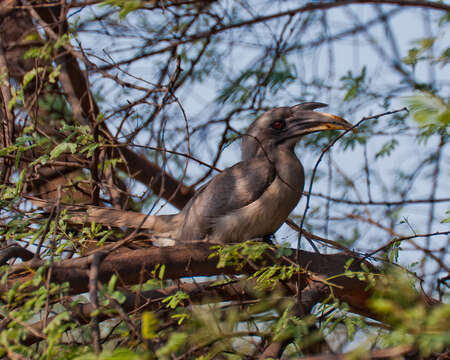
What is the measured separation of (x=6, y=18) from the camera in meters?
5.47

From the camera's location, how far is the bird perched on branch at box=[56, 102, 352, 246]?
443 centimetres

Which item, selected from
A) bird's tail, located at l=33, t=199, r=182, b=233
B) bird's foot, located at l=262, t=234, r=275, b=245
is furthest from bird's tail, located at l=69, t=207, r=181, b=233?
bird's foot, located at l=262, t=234, r=275, b=245

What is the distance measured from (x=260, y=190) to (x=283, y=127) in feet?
2.68

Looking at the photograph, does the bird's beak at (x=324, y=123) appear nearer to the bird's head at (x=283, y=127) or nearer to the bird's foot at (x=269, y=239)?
the bird's head at (x=283, y=127)

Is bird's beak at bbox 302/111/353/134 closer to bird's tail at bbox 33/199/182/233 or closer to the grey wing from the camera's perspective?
the grey wing

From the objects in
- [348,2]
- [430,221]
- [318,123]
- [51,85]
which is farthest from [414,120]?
[51,85]

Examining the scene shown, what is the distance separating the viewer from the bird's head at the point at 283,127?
188 inches

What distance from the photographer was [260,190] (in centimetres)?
450

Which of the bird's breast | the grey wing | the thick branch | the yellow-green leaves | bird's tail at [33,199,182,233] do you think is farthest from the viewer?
A: the grey wing

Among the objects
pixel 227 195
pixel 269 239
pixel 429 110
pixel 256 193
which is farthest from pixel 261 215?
pixel 429 110

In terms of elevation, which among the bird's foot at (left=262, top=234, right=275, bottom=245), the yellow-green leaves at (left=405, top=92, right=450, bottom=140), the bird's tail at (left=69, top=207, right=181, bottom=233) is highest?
the yellow-green leaves at (left=405, top=92, right=450, bottom=140)

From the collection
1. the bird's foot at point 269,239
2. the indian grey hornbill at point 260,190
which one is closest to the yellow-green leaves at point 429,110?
the indian grey hornbill at point 260,190

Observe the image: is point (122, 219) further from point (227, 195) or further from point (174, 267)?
point (174, 267)

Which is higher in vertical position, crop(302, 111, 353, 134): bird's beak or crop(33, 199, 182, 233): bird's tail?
crop(302, 111, 353, 134): bird's beak
